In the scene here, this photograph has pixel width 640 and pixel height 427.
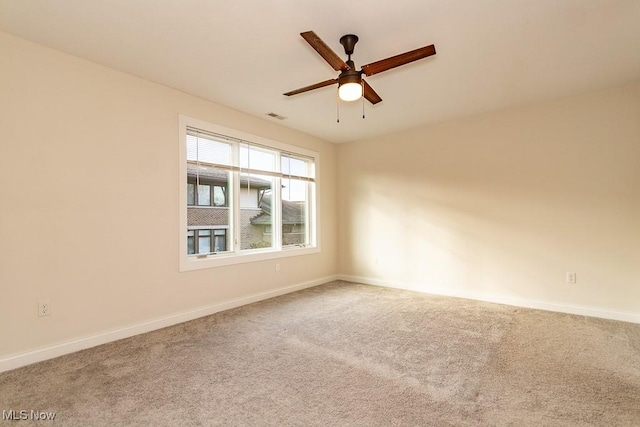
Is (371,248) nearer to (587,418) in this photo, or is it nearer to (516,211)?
(516,211)

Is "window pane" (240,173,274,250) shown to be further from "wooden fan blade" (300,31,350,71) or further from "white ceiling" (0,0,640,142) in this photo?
"wooden fan blade" (300,31,350,71)

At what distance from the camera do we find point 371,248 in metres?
5.44

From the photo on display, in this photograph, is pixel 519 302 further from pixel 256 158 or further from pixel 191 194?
pixel 191 194

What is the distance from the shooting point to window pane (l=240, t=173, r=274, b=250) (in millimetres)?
4281

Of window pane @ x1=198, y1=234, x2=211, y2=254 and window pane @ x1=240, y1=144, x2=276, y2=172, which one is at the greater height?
window pane @ x1=240, y1=144, x2=276, y2=172

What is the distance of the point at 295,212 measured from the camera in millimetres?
5199

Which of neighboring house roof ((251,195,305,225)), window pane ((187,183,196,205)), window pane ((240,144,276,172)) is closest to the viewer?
window pane ((187,183,196,205))

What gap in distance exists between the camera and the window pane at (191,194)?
144 inches

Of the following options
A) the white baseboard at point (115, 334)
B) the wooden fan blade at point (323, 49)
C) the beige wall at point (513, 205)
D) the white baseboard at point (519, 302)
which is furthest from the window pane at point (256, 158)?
the white baseboard at point (519, 302)

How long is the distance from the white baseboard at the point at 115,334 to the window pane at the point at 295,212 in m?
1.04

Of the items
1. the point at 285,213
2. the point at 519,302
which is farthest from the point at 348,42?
the point at 519,302

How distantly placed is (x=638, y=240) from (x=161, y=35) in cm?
513

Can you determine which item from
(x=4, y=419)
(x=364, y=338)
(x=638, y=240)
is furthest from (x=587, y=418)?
(x=4, y=419)

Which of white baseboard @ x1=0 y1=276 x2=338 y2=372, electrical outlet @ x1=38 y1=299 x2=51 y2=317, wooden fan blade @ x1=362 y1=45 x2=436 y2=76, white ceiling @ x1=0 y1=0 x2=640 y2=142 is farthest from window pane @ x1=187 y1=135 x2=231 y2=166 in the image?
wooden fan blade @ x1=362 y1=45 x2=436 y2=76
